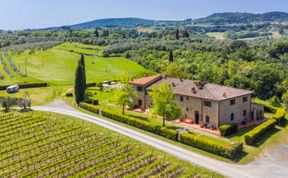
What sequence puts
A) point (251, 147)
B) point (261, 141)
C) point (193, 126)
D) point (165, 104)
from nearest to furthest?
point (251, 147), point (261, 141), point (165, 104), point (193, 126)

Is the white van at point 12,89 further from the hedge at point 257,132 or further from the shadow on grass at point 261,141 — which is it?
the shadow on grass at point 261,141

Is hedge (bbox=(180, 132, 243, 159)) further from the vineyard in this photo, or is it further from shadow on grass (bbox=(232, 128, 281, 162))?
the vineyard

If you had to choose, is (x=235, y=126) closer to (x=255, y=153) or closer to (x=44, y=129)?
(x=255, y=153)

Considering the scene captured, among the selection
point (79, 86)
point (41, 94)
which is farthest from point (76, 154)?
point (41, 94)

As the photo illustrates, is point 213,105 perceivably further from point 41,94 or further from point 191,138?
point 41,94

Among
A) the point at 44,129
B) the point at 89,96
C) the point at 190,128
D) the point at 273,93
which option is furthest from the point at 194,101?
the point at 273,93

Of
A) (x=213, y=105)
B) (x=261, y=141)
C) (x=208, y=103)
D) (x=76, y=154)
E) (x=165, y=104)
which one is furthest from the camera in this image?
(x=208, y=103)

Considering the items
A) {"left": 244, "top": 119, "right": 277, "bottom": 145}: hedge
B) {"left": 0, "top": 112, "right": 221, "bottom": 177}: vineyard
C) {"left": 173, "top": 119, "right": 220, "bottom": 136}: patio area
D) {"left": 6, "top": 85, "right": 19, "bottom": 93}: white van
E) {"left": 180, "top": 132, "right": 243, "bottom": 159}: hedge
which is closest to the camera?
{"left": 0, "top": 112, "right": 221, "bottom": 177}: vineyard

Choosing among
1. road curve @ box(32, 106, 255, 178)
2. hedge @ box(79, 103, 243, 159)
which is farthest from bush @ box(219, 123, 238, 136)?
road curve @ box(32, 106, 255, 178)
